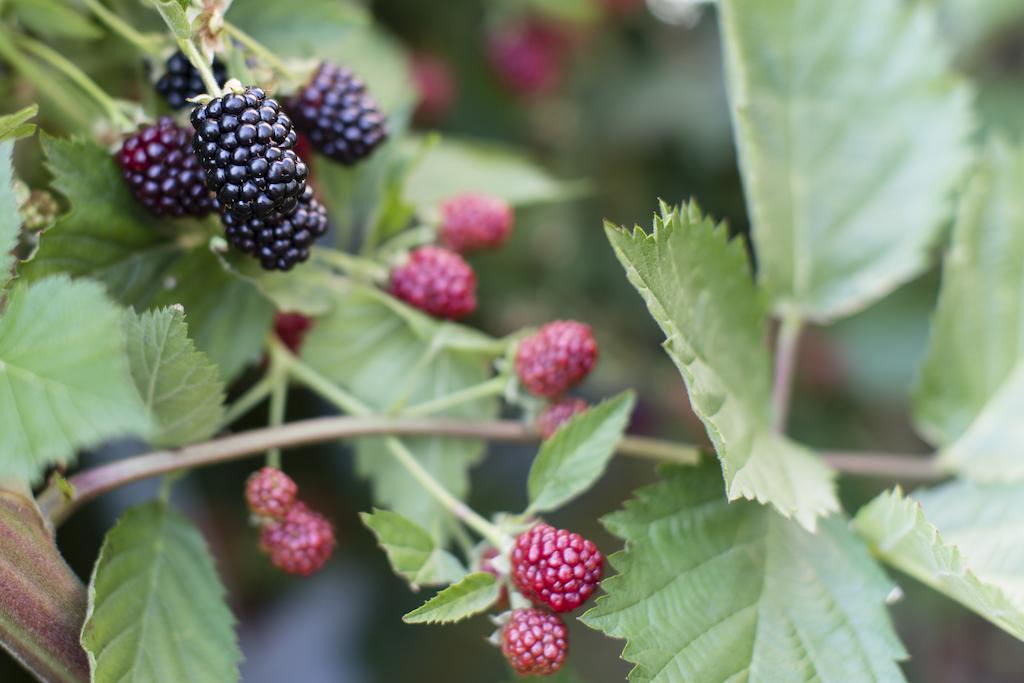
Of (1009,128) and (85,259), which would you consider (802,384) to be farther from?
(85,259)

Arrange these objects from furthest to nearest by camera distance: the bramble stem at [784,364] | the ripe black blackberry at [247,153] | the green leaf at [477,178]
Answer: the green leaf at [477,178], the bramble stem at [784,364], the ripe black blackberry at [247,153]

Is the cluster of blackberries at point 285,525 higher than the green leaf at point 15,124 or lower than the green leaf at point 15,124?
lower

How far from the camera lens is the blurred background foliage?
151 centimetres

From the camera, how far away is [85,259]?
2.56ft

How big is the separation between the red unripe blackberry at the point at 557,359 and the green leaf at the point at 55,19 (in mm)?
474

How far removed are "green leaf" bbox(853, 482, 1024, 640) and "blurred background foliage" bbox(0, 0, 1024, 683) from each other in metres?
0.58

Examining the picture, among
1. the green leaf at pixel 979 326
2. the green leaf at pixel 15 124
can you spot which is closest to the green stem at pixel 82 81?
the green leaf at pixel 15 124

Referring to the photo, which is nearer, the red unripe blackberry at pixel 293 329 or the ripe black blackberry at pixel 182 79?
the ripe black blackberry at pixel 182 79

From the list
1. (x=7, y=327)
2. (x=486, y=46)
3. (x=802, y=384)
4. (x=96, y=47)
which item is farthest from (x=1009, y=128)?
(x=7, y=327)

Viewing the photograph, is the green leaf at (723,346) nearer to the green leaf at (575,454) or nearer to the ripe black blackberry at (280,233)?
the green leaf at (575,454)

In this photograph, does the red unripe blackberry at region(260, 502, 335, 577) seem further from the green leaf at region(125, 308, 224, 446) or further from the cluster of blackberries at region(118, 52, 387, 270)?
the cluster of blackberries at region(118, 52, 387, 270)

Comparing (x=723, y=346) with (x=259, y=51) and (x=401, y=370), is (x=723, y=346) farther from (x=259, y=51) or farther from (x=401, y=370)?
(x=259, y=51)

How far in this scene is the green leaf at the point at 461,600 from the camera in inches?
27.4

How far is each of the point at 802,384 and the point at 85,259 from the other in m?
Answer: 1.70
